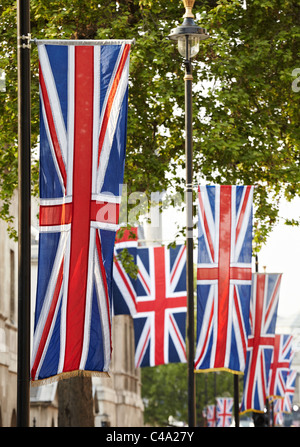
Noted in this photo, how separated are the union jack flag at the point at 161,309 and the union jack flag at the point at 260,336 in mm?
2637

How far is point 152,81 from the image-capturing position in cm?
1991

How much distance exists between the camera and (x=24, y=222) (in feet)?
28.9

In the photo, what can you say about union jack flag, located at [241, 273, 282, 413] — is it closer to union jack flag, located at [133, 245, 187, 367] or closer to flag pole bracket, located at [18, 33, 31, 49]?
union jack flag, located at [133, 245, 187, 367]

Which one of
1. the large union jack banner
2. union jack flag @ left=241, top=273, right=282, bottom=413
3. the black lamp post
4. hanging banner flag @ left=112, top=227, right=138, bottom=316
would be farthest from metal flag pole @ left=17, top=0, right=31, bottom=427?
union jack flag @ left=241, top=273, right=282, bottom=413

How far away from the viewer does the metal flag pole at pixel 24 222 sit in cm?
857

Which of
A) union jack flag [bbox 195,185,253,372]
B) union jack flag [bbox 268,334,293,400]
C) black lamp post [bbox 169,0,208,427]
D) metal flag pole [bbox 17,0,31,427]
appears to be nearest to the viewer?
metal flag pole [bbox 17,0,31,427]

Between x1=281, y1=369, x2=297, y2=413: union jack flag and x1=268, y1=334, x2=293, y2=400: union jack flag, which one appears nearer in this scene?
x1=268, y1=334, x2=293, y2=400: union jack flag

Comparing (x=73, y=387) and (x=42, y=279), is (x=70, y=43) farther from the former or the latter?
(x=73, y=387)

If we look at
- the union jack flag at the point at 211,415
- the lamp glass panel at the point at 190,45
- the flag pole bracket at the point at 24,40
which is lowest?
the union jack flag at the point at 211,415

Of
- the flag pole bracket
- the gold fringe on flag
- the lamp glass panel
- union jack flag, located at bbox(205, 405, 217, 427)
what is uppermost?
the lamp glass panel

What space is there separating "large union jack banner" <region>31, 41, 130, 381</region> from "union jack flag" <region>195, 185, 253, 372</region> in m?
6.38

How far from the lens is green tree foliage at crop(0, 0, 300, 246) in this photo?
19.6 metres

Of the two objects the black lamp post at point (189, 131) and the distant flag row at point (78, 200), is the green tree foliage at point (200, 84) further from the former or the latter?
the distant flag row at point (78, 200)

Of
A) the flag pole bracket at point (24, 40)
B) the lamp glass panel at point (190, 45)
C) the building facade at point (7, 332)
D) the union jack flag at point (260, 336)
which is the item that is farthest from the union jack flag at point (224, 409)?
the flag pole bracket at point (24, 40)
